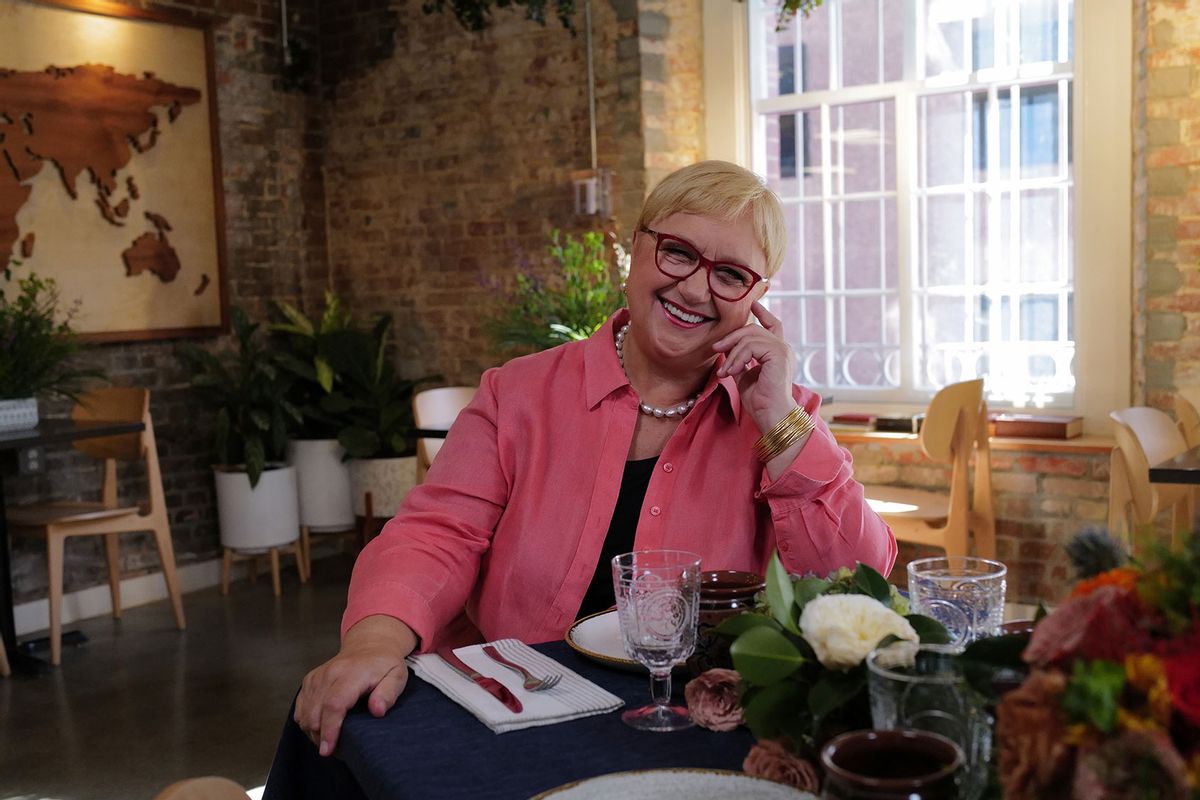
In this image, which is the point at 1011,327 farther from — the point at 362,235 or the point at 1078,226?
the point at 362,235

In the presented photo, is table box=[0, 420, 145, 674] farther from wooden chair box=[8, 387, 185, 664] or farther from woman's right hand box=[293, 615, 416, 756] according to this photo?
woman's right hand box=[293, 615, 416, 756]

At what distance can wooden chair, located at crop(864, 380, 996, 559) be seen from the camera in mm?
4305

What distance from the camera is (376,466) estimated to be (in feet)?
19.6

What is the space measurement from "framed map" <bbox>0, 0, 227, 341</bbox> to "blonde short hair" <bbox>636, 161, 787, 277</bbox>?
4.34m

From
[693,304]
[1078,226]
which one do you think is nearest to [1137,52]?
[1078,226]

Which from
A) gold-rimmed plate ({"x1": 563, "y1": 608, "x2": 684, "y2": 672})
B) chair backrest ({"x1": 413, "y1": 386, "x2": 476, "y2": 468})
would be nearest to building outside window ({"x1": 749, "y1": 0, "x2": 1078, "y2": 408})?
chair backrest ({"x1": 413, "y1": 386, "x2": 476, "y2": 468})

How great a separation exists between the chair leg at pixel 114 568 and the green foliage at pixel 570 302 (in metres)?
1.94

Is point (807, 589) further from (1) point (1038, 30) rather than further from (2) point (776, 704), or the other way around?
(1) point (1038, 30)

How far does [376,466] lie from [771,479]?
4416 millimetres

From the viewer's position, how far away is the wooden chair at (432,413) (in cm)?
501

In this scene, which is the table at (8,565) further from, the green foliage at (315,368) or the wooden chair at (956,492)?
the wooden chair at (956,492)

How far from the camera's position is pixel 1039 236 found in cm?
505

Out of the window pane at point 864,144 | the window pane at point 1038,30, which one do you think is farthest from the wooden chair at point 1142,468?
the window pane at point 864,144

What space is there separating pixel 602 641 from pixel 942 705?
0.74 meters
